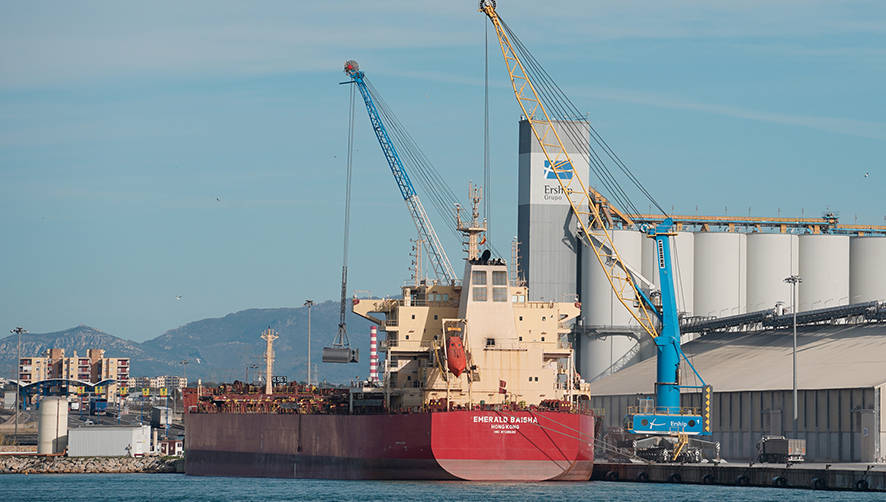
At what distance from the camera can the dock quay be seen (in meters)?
70.1

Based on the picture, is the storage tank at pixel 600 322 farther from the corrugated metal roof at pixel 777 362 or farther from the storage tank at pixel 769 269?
the storage tank at pixel 769 269

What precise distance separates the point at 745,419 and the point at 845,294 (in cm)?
4570

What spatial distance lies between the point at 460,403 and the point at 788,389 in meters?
29.2

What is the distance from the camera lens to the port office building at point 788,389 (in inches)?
3469

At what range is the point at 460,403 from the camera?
245ft

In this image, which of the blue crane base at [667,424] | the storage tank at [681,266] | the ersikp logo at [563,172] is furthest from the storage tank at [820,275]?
the blue crane base at [667,424]

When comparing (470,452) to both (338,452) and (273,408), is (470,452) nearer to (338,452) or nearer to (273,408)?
(338,452)

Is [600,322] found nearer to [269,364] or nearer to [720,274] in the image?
[720,274]

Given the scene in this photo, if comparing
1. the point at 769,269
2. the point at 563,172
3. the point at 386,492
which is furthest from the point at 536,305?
the point at 769,269

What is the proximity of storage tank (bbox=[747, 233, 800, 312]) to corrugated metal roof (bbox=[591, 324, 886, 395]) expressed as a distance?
1071cm

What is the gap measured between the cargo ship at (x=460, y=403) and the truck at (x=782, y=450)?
11.5 metres

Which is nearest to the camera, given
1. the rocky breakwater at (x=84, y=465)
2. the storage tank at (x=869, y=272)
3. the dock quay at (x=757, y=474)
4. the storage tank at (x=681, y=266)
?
the dock quay at (x=757, y=474)

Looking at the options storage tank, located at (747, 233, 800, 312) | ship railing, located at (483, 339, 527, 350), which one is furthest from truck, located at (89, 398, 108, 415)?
ship railing, located at (483, 339, 527, 350)

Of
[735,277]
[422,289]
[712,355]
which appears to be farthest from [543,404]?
[735,277]
